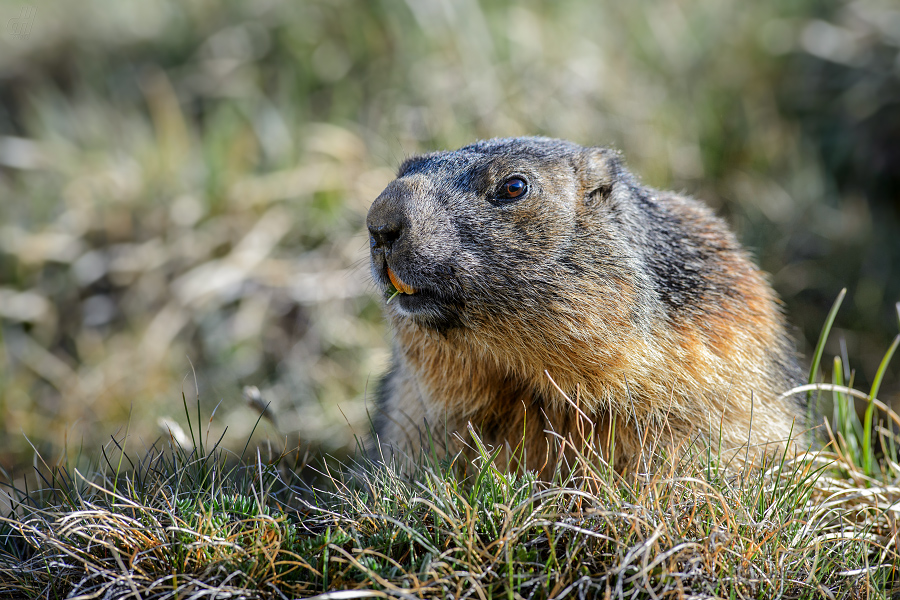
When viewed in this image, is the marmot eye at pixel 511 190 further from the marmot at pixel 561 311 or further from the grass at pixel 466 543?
the grass at pixel 466 543

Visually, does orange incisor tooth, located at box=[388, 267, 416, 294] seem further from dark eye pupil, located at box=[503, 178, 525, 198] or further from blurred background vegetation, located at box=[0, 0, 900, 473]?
blurred background vegetation, located at box=[0, 0, 900, 473]

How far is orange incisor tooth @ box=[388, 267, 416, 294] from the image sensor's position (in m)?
3.05

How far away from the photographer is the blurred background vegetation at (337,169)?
6.07m

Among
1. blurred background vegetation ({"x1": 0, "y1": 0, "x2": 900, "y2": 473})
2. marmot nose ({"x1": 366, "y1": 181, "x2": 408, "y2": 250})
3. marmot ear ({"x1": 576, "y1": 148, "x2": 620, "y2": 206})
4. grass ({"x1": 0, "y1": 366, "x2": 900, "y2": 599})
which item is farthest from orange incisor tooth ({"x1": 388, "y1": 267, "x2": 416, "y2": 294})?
blurred background vegetation ({"x1": 0, "y1": 0, "x2": 900, "y2": 473})

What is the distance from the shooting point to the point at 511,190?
3242 mm

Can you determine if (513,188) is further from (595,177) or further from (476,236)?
(595,177)

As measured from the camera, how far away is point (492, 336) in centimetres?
313

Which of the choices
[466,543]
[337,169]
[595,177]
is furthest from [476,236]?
[337,169]

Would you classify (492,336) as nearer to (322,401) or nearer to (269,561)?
(269,561)

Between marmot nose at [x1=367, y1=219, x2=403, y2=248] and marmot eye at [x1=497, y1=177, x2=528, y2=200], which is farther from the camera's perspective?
marmot eye at [x1=497, y1=177, x2=528, y2=200]

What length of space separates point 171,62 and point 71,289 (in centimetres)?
352

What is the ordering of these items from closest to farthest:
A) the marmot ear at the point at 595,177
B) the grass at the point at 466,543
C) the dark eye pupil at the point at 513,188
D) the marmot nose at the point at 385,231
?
the grass at the point at 466,543 → the marmot nose at the point at 385,231 → the dark eye pupil at the point at 513,188 → the marmot ear at the point at 595,177

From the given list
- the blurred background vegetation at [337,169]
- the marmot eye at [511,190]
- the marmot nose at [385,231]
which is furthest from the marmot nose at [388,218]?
the blurred background vegetation at [337,169]

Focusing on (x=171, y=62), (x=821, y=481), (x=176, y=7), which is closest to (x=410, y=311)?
(x=821, y=481)
